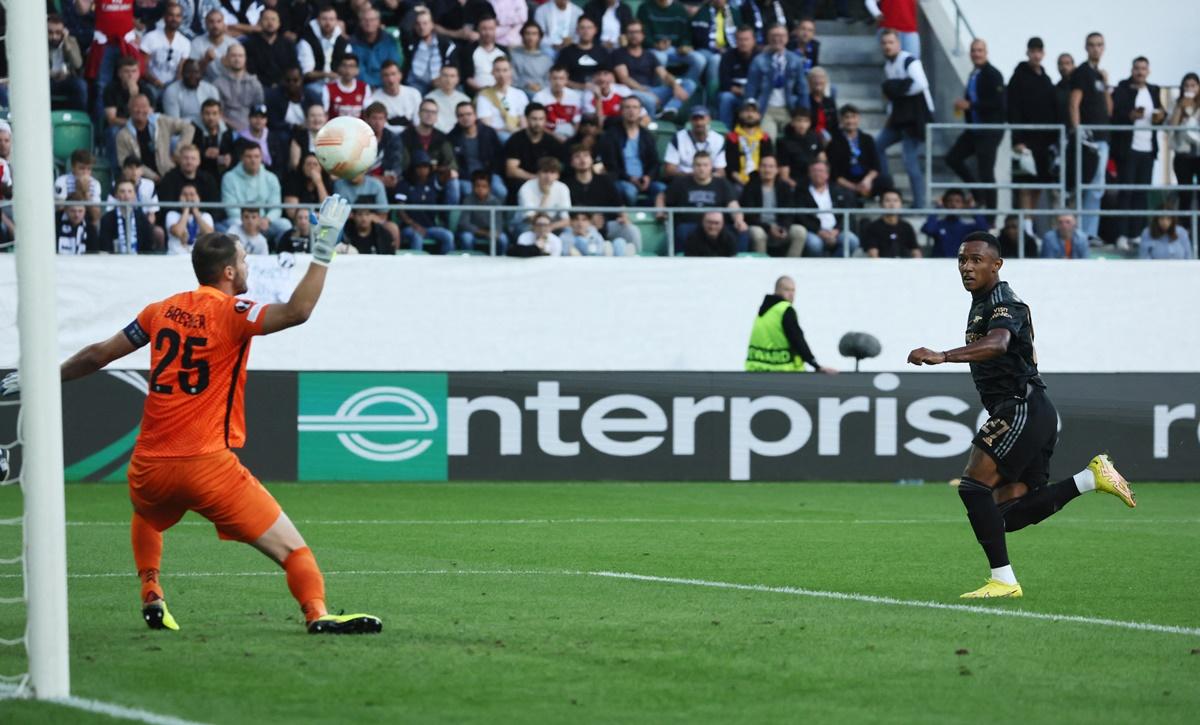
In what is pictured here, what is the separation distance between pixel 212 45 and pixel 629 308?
5908 mm

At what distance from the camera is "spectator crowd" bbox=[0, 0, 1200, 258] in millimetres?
20688

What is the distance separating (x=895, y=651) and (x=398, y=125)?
1488 centimetres

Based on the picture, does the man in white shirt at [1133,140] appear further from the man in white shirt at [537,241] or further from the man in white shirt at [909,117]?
the man in white shirt at [537,241]

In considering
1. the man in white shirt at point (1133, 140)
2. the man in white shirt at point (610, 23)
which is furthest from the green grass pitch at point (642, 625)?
the man in white shirt at point (610, 23)

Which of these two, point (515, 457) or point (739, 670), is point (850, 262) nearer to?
point (515, 457)

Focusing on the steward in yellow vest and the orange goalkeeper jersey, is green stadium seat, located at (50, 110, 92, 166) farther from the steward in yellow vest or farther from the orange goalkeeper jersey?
the orange goalkeeper jersey

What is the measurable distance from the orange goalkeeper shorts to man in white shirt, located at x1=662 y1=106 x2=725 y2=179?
14.7m

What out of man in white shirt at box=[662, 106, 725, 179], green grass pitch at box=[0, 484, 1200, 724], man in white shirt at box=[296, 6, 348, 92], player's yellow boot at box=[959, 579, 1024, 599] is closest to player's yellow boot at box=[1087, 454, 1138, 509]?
green grass pitch at box=[0, 484, 1200, 724]

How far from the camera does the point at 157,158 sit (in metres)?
20.7

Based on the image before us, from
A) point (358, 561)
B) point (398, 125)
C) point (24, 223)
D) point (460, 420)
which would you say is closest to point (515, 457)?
point (460, 420)

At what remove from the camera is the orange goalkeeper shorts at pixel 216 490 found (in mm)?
7773

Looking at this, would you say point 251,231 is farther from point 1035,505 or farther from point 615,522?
point 1035,505

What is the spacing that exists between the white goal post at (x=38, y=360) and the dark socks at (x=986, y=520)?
17.2 ft

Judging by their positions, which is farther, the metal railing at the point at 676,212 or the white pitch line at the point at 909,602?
the metal railing at the point at 676,212
